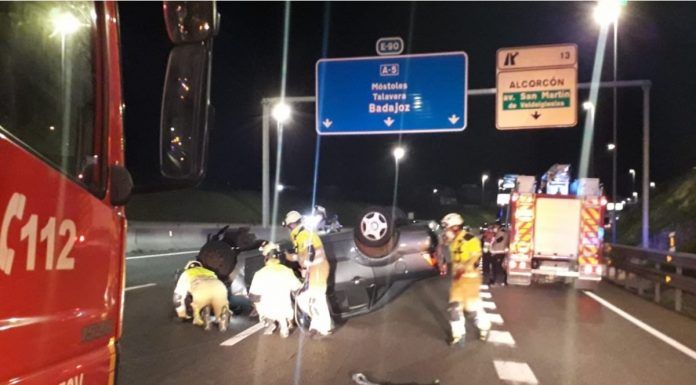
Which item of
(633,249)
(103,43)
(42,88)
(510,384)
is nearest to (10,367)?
(42,88)

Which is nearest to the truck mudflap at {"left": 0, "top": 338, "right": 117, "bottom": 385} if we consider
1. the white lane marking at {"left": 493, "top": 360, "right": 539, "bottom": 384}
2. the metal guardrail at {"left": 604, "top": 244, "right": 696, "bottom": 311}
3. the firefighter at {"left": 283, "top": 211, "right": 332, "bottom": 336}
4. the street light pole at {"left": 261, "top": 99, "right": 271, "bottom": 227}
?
the white lane marking at {"left": 493, "top": 360, "right": 539, "bottom": 384}

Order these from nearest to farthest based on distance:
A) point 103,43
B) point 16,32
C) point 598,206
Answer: point 16,32
point 103,43
point 598,206

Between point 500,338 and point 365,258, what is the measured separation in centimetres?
234

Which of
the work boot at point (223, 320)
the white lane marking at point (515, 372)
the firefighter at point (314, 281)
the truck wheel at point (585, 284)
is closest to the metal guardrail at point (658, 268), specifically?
the truck wheel at point (585, 284)

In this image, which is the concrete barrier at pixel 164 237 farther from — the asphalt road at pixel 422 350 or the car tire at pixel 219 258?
the car tire at pixel 219 258

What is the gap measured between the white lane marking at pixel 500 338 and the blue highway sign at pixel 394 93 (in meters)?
8.93

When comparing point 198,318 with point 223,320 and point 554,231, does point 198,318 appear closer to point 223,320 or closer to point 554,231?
point 223,320

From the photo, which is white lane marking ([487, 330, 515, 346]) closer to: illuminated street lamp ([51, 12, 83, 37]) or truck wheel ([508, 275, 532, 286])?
truck wheel ([508, 275, 532, 286])

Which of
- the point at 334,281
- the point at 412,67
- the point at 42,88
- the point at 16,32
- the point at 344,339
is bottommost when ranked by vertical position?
the point at 344,339

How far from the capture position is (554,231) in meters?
15.8

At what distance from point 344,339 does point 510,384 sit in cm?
276

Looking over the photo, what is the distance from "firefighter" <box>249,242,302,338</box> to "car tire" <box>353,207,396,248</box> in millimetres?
1384

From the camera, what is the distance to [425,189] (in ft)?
328

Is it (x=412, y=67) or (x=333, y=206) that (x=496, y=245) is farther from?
(x=333, y=206)
